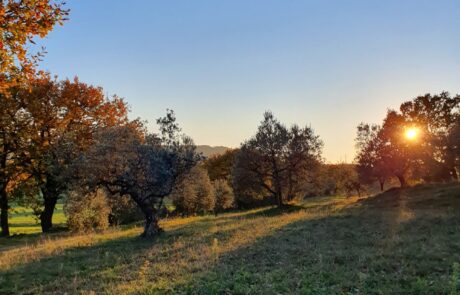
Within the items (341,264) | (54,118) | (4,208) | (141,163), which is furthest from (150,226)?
(4,208)

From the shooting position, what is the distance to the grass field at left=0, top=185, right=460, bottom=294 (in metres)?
10.9

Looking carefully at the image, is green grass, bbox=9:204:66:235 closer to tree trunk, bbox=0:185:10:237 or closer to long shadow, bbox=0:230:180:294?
tree trunk, bbox=0:185:10:237

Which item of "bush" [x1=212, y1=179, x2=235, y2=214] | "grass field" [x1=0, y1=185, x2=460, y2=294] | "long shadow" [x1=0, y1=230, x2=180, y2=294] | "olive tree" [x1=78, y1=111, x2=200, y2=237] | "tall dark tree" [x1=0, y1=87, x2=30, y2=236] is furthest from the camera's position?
"bush" [x1=212, y1=179, x2=235, y2=214]

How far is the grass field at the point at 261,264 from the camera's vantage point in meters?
10.9

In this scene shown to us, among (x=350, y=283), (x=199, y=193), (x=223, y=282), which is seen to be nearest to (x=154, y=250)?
(x=223, y=282)

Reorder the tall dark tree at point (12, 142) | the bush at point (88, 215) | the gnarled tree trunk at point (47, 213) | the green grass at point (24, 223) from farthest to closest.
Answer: the green grass at point (24, 223)
the gnarled tree trunk at point (47, 213)
the tall dark tree at point (12, 142)
the bush at point (88, 215)

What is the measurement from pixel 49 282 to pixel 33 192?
111ft

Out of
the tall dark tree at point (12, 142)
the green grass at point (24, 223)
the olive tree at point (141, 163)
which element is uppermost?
the tall dark tree at point (12, 142)

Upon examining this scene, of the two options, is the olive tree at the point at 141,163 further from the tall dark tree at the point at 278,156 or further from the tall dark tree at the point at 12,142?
the tall dark tree at the point at 278,156

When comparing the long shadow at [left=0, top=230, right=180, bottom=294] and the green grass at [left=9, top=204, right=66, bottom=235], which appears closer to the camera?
the long shadow at [left=0, top=230, right=180, bottom=294]

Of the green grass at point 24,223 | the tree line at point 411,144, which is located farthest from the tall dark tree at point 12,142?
the tree line at point 411,144

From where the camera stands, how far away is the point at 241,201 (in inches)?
2936

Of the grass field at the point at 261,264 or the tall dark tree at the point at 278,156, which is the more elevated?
the tall dark tree at the point at 278,156

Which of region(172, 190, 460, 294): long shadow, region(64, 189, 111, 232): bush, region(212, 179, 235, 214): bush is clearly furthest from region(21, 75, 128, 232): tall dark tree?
region(212, 179, 235, 214): bush
